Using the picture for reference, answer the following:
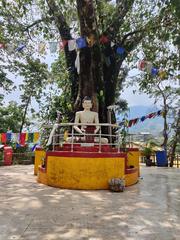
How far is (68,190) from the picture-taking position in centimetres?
753

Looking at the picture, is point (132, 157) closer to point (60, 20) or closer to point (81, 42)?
point (81, 42)

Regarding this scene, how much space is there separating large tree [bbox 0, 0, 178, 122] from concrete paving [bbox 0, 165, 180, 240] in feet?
12.6

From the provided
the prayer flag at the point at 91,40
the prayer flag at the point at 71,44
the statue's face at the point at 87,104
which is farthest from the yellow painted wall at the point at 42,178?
the prayer flag at the point at 71,44

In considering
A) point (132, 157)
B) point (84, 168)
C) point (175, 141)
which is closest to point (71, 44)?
point (132, 157)

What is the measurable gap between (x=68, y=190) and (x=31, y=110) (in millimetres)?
17271

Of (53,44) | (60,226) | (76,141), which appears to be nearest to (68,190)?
(76,141)

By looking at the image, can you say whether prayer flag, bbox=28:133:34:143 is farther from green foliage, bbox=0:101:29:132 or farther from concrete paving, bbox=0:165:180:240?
green foliage, bbox=0:101:29:132

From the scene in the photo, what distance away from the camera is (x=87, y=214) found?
16.9ft

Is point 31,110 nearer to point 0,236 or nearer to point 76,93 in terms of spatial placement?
point 76,93

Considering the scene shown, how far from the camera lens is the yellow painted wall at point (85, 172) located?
778cm

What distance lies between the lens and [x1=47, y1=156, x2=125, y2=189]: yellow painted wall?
778 cm

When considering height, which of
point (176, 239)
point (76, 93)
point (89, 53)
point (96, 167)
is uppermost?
point (89, 53)

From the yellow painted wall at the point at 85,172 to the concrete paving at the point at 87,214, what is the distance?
414 millimetres

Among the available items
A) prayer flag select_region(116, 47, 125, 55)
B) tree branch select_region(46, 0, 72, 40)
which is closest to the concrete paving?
prayer flag select_region(116, 47, 125, 55)
